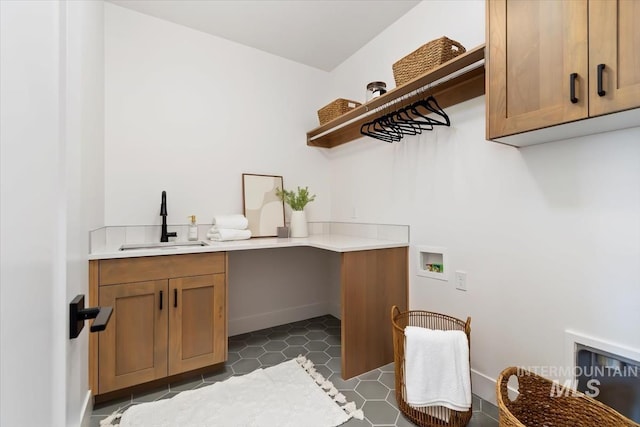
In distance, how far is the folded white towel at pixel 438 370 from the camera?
141cm

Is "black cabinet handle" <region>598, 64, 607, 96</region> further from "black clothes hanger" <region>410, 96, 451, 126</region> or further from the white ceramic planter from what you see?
the white ceramic planter

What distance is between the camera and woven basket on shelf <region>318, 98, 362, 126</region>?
2.57m

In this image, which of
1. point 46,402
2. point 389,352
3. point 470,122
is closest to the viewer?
point 46,402

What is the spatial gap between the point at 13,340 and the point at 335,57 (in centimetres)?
315

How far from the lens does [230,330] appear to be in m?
2.62

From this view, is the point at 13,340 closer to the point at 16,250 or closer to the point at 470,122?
the point at 16,250

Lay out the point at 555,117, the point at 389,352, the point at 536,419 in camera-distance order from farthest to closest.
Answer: the point at 389,352, the point at 536,419, the point at 555,117

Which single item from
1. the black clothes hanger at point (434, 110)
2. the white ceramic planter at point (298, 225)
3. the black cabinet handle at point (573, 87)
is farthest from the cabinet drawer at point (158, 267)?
the black cabinet handle at point (573, 87)

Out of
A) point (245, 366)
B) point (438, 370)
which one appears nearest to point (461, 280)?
point (438, 370)

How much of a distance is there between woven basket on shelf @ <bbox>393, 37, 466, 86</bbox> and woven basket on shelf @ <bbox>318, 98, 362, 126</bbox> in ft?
2.30

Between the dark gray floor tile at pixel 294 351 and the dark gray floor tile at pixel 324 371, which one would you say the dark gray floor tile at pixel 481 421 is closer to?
the dark gray floor tile at pixel 324 371

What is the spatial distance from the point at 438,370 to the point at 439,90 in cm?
170

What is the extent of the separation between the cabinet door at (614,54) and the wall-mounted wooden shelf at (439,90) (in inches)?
19.4

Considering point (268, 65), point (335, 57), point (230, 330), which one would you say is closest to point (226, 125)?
point (268, 65)
